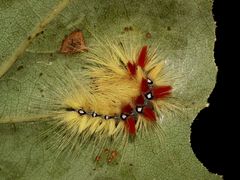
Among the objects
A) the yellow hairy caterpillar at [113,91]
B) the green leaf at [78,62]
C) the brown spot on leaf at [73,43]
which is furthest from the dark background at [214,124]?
the brown spot on leaf at [73,43]

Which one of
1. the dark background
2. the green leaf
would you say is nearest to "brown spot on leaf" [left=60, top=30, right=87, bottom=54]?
the green leaf

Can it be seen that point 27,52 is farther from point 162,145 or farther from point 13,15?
point 162,145

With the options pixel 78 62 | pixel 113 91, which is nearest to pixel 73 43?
pixel 78 62

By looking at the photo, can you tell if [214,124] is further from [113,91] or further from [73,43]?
[73,43]

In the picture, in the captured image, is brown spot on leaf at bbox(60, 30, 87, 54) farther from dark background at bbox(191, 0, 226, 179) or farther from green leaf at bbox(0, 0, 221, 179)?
dark background at bbox(191, 0, 226, 179)

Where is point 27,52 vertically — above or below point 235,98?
above

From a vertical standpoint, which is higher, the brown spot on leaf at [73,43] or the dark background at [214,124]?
the brown spot on leaf at [73,43]

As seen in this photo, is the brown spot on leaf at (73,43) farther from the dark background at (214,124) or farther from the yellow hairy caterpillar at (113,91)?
the dark background at (214,124)

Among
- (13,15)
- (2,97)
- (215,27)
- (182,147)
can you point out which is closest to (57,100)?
(2,97)
